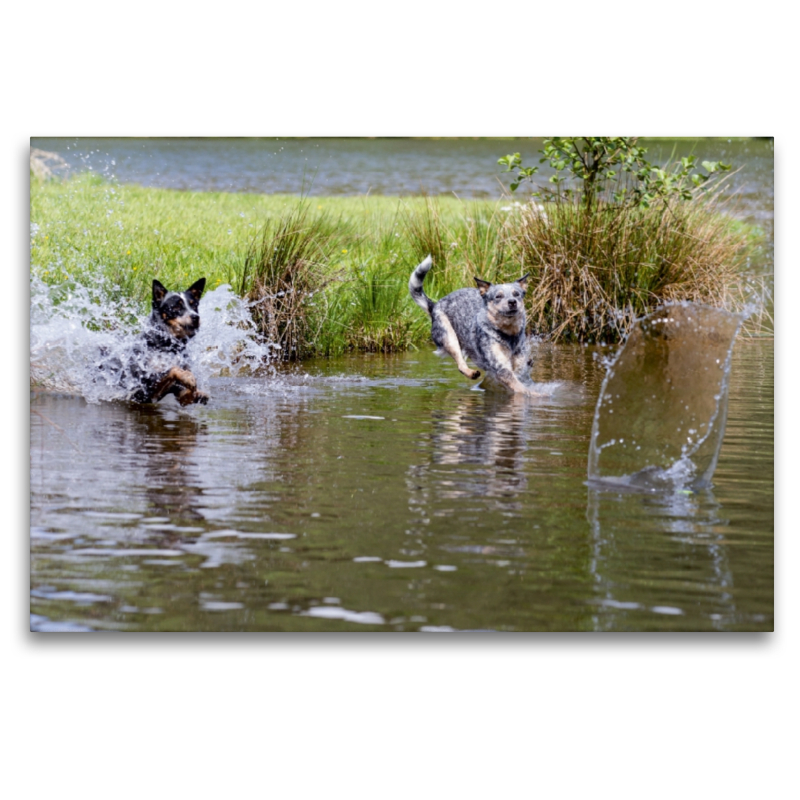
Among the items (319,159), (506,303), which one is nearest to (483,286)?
(506,303)

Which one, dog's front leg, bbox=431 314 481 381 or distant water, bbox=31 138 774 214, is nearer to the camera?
distant water, bbox=31 138 774 214

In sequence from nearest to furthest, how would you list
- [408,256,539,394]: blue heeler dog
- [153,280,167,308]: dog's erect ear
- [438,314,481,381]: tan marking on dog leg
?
[153,280,167,308]: dog's erect ear < [408,256,539,394]: blue heeler dog < [438,314,481,381]: tan marking on dog leg

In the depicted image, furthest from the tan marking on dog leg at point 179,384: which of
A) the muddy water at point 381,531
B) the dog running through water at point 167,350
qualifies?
Answer: the muddy water at point 381,531

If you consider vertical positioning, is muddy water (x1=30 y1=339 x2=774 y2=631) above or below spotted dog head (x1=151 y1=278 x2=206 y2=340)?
below

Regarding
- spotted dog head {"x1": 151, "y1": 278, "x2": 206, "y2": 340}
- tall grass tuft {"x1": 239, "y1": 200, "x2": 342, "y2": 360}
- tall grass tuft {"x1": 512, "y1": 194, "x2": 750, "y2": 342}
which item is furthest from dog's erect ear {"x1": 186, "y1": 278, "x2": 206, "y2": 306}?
tall grass tuft {"x1": 512, "y1": 194, "x2": 750, "y2": 342}

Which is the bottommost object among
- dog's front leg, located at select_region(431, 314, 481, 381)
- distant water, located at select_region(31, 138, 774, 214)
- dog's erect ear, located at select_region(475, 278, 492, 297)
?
dog's front leg, located at select_region(431, 314, 481, 381)

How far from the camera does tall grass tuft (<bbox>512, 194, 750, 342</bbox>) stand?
241 inches

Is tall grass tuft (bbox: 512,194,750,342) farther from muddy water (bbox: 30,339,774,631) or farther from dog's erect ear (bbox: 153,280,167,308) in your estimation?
dog's erect ear (bbox: 153,280,167,308)

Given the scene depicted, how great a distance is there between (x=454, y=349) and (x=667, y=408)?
1.78 meters

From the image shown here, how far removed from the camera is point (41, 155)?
5.36 metres

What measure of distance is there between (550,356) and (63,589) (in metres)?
2.93

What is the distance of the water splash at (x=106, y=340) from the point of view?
542 centimetres

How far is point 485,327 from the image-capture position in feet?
22.0

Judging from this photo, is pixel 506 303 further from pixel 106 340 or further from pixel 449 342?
pixel 106 340
